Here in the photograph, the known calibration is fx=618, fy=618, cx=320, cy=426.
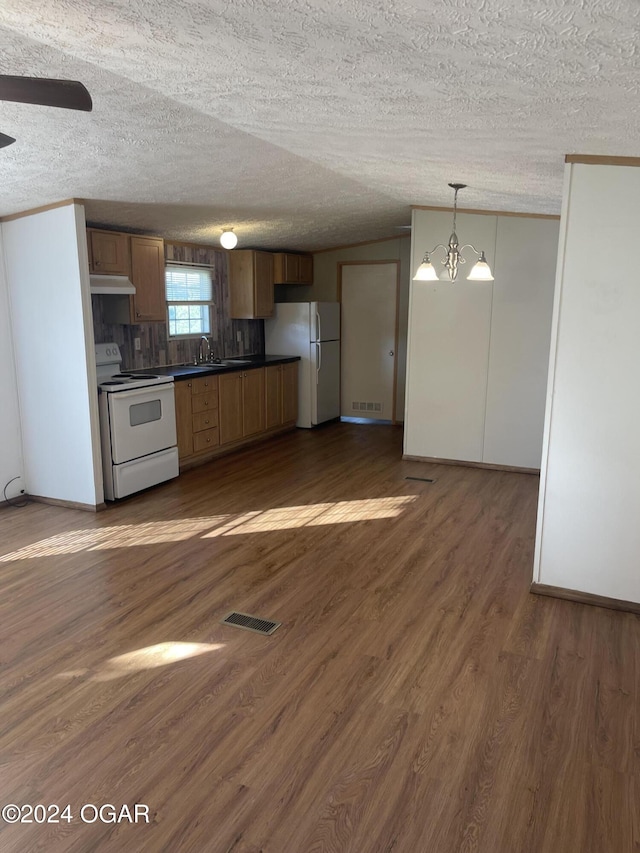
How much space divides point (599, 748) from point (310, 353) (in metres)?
5.92

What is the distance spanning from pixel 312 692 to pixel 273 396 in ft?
16.4

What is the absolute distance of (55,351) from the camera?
472 centimetres

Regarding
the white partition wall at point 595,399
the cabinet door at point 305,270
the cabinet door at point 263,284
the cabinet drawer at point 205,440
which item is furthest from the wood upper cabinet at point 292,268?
the white partition wall at point 595,399

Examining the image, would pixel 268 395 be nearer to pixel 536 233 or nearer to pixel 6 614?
pixel 536 233

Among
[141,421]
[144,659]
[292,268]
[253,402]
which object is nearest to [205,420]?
[253,402]

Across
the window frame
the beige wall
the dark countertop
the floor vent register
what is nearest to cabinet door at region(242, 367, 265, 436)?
the dark countertop

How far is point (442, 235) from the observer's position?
5801 mm

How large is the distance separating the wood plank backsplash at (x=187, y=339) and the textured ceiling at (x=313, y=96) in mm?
1449

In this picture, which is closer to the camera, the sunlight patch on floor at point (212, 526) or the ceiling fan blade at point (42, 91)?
the ceiling fan blade at point (42, 91)

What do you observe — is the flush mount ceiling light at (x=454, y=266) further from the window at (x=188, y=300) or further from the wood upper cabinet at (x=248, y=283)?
the window at (x=188, y=300)

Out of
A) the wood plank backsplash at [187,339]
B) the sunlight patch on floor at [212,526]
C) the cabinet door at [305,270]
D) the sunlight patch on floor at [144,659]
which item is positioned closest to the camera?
the sunlight patch on floor at [144,659]

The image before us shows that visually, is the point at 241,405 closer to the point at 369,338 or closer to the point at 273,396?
the point at 273,396

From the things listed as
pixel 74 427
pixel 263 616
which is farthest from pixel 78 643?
pixel 74 427

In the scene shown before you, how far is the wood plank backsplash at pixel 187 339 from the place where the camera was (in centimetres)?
582
